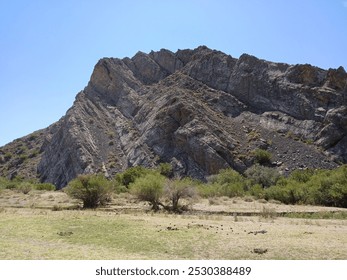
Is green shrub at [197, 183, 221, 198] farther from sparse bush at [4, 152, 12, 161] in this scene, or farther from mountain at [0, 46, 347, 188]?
sparse bush at [4, 152, 12, 161]

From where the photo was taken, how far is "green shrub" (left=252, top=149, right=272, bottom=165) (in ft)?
272

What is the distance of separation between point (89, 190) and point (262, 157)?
46.7 m

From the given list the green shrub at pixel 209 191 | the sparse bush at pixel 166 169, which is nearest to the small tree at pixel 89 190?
the green shrub at pixel 209 191

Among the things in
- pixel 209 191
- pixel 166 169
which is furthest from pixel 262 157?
pixel 209 191

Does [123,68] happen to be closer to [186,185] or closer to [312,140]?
[312,140]

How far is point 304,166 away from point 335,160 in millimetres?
8335

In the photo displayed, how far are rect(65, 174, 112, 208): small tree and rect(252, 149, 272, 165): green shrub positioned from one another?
43.7 metres

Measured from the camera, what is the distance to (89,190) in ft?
150

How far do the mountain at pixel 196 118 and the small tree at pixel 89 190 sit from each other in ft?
120

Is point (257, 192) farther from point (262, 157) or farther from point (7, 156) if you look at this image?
point (7, 156)

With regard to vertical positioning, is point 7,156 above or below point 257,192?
above

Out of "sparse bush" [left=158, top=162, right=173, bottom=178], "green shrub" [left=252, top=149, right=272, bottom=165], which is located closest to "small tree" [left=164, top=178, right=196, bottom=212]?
"sparse bush" [left=158, top=162, right=173, bottom=178]

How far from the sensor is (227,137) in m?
89.5

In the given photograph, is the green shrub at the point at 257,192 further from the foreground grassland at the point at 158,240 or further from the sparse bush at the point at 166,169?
the foreground grassland at the point at 158,240
